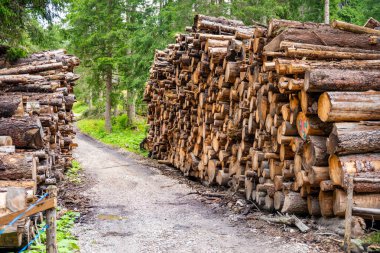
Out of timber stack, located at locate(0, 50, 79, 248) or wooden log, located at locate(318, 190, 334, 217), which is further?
wooden log, located at locate(318, 190, 334, 217)

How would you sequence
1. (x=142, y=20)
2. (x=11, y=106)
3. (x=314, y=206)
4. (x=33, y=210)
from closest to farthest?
(x=33, y=210) < (x=314, y=206) < (x=11, y=106) < (x=142, y=20)

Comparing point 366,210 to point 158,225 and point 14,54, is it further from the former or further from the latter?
point 14,54

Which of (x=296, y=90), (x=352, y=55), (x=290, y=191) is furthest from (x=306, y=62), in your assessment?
(x=290, y=191)

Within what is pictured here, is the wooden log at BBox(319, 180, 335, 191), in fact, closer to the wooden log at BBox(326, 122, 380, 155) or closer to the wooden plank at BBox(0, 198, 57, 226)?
the wooden log at BBox(326, 122, 380, 155)

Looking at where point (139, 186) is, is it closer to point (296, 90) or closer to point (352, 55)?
point (296, 90)

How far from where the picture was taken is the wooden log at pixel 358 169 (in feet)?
19.6

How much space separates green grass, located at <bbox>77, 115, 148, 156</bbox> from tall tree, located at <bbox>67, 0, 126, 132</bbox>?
1012mm

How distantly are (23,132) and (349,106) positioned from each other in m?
5.71

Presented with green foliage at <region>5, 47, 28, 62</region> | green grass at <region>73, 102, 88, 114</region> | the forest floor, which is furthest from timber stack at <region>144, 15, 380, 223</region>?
green grass at <region>73, 102, 88, 114</region>

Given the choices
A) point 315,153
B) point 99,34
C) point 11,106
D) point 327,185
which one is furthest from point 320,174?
point 99,34

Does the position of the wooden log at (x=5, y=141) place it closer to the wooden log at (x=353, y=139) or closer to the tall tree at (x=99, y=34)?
the wooden log at (x=353, y=139)

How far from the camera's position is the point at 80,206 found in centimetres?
907

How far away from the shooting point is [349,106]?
6.41 metres

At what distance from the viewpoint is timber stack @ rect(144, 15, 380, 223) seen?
6344mm
